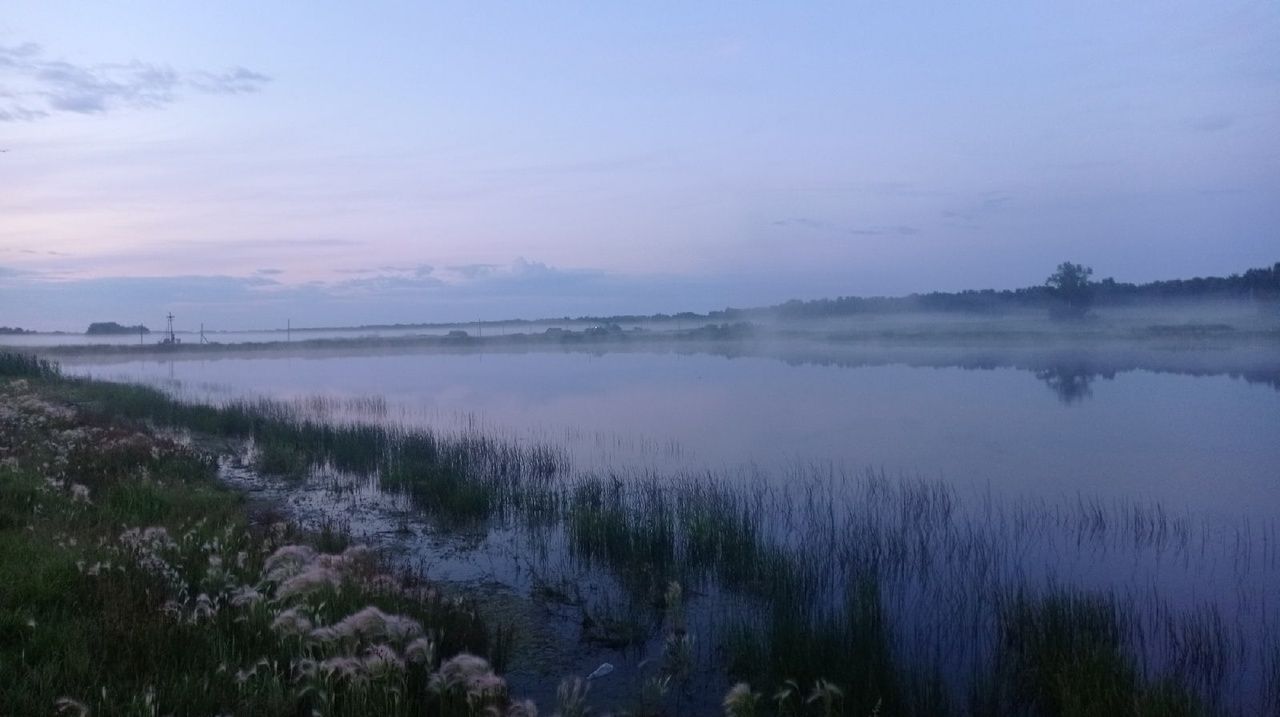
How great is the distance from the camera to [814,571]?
25.8 feet

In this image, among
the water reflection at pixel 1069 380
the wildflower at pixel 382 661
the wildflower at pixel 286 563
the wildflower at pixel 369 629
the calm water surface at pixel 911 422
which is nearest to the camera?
the wildflower at pixel 382 661

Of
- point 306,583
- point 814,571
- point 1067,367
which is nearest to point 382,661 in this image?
point 306,583

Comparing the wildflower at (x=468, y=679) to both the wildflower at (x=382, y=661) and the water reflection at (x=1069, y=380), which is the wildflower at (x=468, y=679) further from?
the water reflection at (x=1069, y=380)

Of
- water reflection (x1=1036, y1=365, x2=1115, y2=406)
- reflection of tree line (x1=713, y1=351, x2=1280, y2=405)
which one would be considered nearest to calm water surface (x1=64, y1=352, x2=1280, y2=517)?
water reflection (x1=1036, y1=365, x2=1115, y2=406)

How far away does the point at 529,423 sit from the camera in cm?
2008

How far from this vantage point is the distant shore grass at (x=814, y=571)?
5.39 metres

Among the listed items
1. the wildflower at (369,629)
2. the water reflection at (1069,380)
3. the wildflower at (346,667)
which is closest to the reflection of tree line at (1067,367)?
the water reflection at (1069,380)

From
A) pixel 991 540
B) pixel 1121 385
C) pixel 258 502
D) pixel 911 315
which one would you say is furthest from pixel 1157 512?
pixel 911 315

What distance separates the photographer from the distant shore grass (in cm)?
539

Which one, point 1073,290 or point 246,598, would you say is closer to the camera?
point 246,598

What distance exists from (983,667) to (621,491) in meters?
6.17

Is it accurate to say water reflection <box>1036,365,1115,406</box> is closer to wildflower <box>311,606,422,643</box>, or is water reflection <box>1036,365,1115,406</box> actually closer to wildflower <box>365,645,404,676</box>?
wildflower <box>311,606,422,643</box>

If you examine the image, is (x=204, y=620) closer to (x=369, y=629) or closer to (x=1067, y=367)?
(x=369, y=629)

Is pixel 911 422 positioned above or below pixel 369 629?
below
